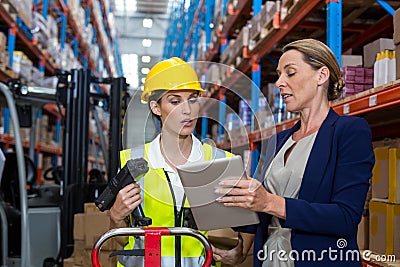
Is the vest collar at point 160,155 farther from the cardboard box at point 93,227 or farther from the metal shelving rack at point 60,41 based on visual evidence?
the metal shelving rack at point 60,41

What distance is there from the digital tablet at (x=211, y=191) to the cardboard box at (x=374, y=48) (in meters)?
1.62

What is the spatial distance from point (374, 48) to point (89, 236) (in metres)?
2.06

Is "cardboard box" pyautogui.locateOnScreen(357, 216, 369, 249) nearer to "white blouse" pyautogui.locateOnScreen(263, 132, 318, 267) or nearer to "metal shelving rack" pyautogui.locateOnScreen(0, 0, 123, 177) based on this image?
"white blouse" pyautogui.locateOnScreen(263, 132, 318, 267)

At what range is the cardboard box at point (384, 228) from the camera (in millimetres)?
2533

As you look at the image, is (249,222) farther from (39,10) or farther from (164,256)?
(39,10)

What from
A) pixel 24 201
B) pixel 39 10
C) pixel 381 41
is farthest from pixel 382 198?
pixel 39 10

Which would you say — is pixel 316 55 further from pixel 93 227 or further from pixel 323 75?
pixel 93 227

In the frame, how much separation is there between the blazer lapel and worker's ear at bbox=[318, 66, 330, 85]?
139 millimetres

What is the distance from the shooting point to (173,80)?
5.38ft

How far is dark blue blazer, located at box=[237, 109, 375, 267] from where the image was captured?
5.40 feet

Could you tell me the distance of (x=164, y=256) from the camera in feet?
6.24

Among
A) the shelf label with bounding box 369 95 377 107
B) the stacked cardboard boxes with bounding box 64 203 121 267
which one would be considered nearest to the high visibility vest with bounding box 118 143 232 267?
the shelf label with bounding box 369 95 377 107

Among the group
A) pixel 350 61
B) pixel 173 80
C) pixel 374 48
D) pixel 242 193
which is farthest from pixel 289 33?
pixel 242 193

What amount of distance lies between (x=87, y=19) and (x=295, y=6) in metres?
9.81
